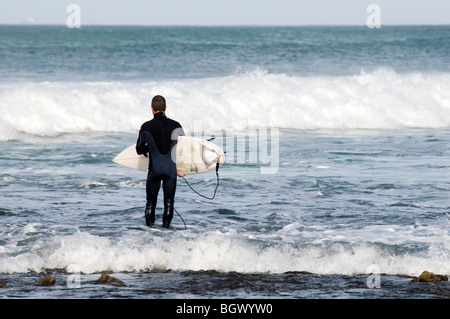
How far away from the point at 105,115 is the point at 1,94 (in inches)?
126

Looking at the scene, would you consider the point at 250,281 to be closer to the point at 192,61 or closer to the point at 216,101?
the point at 216,101

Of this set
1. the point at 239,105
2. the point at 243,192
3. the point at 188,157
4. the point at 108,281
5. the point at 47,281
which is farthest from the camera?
the point at 239,105

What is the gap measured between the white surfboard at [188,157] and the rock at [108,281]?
2.46 metres

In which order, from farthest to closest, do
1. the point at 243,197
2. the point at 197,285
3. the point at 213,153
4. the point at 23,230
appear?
the point at 243,197, the point at 213,153, the point at 23,230, the point at 197,285

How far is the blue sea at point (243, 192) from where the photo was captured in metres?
6.67

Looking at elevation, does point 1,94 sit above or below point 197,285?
above

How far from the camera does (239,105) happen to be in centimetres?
2098

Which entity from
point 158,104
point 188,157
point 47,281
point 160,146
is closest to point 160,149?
point 160,146

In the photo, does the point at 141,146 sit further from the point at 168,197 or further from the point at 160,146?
the point at 168,197

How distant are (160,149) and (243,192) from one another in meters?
2.73

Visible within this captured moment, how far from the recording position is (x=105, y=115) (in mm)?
19031

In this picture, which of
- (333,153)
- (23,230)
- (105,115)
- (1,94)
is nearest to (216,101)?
(105,115)

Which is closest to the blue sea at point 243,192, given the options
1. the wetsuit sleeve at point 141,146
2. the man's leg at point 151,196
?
the man's leg at point 151,196

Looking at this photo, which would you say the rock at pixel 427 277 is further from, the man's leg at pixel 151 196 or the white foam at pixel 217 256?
the man's leg at pixel 151 196
